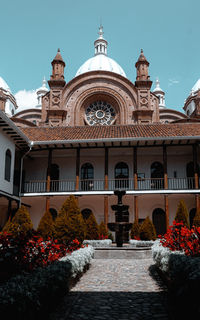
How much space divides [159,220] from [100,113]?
1427cm

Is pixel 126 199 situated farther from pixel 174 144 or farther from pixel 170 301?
pixel 170 301

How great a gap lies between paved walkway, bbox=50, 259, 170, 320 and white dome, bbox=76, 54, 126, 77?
3366cm

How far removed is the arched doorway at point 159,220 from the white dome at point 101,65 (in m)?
23.1

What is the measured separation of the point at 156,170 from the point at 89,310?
17.5m

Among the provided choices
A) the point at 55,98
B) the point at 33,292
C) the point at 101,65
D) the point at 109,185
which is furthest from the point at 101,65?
the point at 33,292

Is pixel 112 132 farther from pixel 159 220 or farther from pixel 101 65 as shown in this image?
pixel 101 65

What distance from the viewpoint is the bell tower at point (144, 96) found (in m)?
30.3

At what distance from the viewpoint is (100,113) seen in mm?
32125

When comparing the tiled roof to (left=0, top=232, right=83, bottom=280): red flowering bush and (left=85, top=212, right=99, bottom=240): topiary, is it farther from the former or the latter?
(left=0, top=232, right=83, bottom=280): red flowering bush

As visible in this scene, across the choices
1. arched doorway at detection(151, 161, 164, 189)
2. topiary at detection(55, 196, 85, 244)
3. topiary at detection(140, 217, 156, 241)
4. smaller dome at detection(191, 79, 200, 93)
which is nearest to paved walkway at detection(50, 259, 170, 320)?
topiary at detection(55, 196, 85, 244)

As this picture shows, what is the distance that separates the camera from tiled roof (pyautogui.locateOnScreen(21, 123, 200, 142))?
2027 centimetres

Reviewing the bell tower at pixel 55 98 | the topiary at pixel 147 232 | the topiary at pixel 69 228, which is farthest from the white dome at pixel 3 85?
the topiary at pixel 69 228

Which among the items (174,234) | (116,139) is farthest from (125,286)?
(116,139)

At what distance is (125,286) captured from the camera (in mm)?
7137
